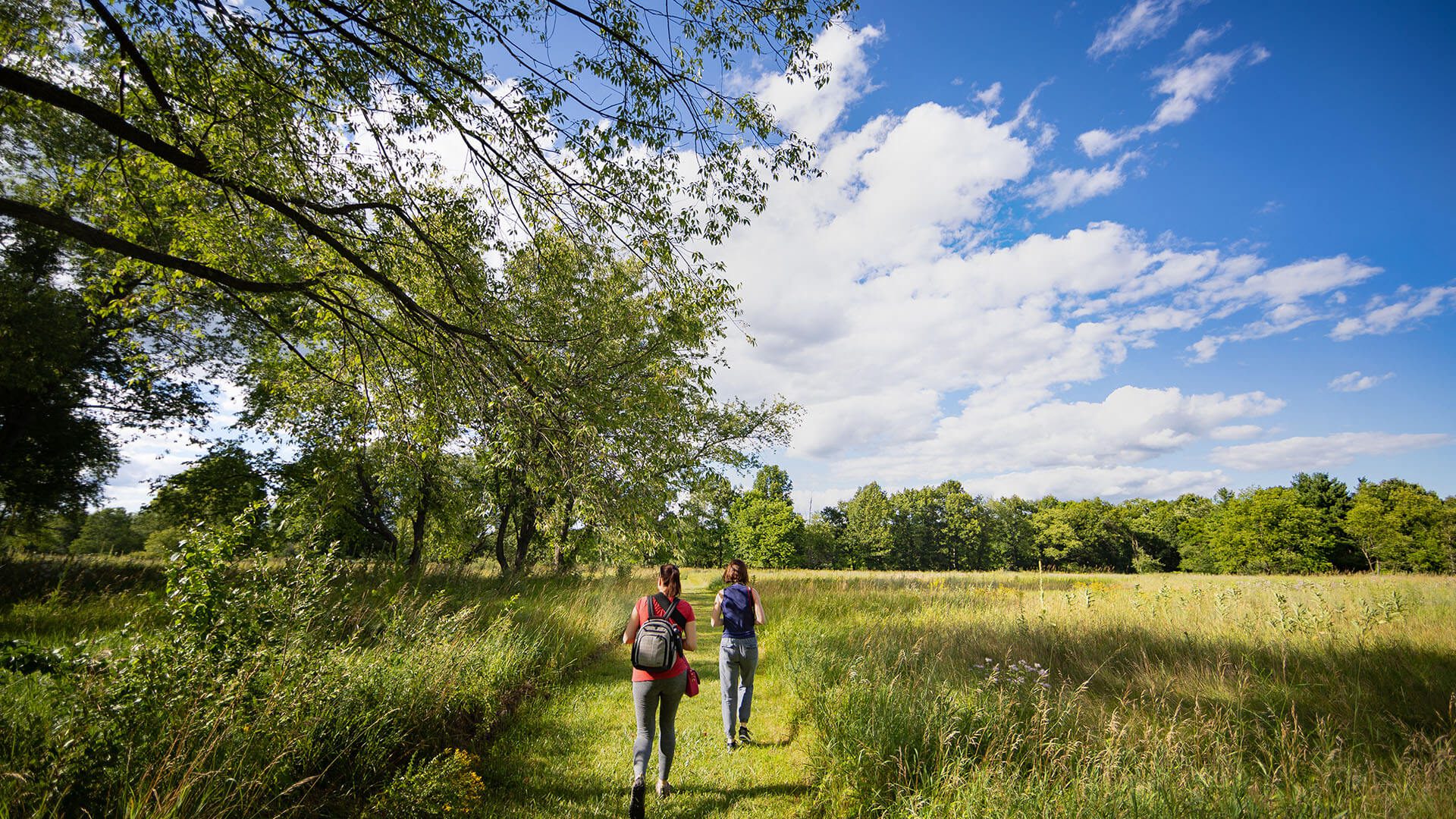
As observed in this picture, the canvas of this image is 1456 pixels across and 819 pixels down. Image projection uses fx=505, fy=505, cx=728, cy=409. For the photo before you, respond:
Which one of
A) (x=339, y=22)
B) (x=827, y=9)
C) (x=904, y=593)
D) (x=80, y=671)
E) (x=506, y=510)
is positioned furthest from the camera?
Answer: (x=506, y=510)

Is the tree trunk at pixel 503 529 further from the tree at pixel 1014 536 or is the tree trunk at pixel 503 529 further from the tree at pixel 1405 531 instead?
the tree at pixel 1014 536

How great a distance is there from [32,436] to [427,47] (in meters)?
18.2

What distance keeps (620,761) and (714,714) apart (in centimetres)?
203

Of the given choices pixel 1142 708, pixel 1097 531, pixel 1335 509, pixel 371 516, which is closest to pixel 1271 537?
pixel 1335 509

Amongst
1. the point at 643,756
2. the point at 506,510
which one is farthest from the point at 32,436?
the point at 643,756

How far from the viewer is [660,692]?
4.51m

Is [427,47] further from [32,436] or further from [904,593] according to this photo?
[32,436]

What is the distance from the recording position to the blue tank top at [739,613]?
19.5 ft

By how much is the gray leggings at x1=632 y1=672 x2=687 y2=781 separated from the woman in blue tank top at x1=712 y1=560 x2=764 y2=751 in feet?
4.02

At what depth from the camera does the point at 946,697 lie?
16.4 ft

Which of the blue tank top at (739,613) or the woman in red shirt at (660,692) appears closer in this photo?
the woman in red shirt at (660,692)

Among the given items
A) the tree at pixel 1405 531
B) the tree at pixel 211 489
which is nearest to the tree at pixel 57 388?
the tree at pixel 211 489

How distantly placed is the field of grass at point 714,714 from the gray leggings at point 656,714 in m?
0.41

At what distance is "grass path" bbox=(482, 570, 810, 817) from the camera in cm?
450
